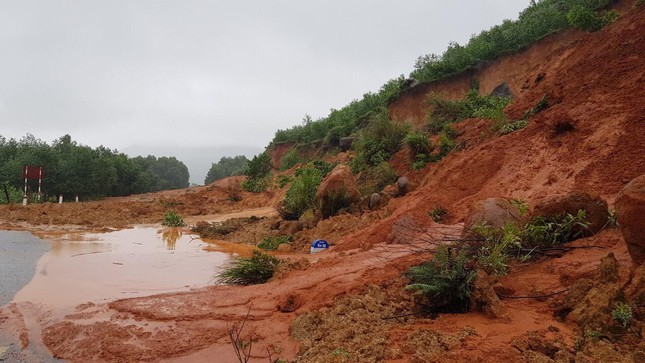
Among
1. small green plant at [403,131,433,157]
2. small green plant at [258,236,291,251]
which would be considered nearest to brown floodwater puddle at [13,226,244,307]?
small green plant at [258,236,291,251]

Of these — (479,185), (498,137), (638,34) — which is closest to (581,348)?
(479,185)

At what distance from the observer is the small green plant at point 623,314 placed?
2803mm

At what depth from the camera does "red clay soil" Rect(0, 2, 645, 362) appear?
331 cm

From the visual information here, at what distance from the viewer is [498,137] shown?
35.9ft

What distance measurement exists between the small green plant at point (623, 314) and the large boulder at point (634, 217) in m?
0.53

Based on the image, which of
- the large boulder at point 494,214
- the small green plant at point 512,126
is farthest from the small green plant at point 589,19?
the large boulder at point 494,214

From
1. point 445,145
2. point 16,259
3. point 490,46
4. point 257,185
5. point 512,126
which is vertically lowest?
point 16,259

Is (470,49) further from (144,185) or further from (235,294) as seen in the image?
(144,185)

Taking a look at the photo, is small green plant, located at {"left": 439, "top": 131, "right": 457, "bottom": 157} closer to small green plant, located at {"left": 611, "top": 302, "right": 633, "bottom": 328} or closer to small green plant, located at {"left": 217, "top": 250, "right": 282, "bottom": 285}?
small green plant, located at {"left": 217, "top": 250, "right": 282, "bottom": 285}

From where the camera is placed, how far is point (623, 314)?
2.83 m

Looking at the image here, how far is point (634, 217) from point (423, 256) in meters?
2.60

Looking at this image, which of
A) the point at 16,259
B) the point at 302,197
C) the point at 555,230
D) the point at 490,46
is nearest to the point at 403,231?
the point at 555,230

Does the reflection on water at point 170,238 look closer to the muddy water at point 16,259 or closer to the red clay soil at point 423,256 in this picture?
the muddy water at point 16,259

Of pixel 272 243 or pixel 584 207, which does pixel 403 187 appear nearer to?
pixel 272 243
